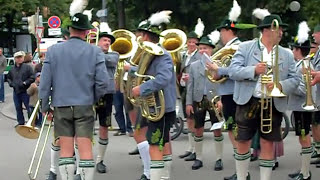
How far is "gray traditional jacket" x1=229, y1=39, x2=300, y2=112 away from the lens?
244 inches

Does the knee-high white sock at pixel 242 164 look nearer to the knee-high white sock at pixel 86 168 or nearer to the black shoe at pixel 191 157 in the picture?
the knee-high white sock at pixel 86 168

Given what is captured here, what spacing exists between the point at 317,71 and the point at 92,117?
2748 millimetres

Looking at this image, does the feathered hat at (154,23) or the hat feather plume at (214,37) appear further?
the hat feather plume at (214,37)

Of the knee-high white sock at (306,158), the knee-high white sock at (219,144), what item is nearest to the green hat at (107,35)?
the knee-high white sock at (219,144)

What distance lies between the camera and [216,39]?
8.94 meters

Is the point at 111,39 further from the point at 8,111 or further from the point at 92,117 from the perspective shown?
the point at 8,111

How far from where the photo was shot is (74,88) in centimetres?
628

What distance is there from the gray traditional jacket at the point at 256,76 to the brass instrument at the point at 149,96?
808mm

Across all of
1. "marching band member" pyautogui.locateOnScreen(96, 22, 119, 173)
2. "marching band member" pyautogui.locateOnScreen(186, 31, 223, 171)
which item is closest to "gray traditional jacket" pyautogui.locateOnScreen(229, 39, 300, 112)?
"marching band member" pyautogui.locateOnScreen(96, 22, 119, 173)

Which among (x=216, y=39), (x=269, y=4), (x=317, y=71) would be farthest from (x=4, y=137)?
(x=269, y=4)

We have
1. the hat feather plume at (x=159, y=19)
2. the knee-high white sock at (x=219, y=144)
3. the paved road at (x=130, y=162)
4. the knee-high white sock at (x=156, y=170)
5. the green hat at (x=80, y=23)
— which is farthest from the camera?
the knee-high white sock at (x=219, y=144)

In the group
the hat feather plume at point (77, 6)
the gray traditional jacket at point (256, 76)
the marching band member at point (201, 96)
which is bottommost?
the marching band member at point (201, 96)

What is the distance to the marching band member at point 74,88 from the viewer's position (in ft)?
20.6

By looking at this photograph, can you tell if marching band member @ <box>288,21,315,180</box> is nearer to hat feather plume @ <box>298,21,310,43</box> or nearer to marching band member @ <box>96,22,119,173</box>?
hat feather plume @ <box>298,21,310,43</box>
